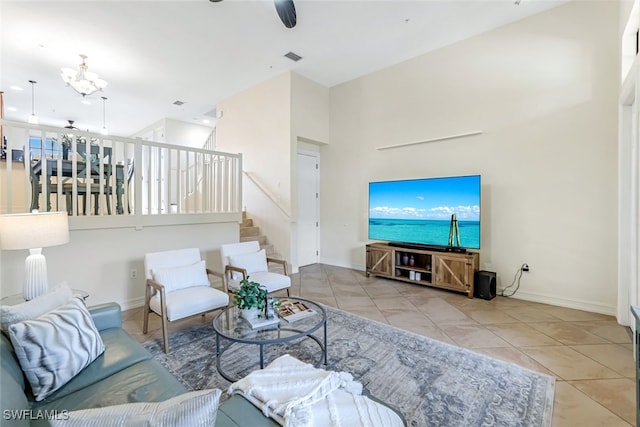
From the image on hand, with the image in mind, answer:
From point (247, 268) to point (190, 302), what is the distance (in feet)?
3.42

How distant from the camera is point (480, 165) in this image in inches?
171

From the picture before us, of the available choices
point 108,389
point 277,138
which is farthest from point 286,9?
point 108,389

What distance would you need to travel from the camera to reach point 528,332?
2.95 m

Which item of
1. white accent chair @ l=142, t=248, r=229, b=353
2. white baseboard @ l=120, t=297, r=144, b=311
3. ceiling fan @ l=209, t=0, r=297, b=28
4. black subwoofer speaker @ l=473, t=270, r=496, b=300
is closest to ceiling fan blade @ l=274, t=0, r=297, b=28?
ceiling fan @ l=209, t=0, r=297, b=28

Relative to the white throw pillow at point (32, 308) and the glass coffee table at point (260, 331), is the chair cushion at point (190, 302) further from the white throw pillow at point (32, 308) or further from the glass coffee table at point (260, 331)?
the white throw pillow at point (32, 308)

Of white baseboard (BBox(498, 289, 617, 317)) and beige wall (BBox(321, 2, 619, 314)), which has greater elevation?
beige wall (BBox(321, 2, 619, 314))

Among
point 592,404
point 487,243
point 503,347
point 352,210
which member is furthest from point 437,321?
point 352,210

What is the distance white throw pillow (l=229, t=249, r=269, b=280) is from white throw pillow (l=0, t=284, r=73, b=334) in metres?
1.87

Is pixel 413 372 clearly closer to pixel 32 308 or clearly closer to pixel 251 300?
pixel 251 300

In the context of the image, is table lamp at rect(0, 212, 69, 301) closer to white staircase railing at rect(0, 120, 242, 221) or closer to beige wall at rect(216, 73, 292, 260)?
white staircase railing at rect(0, 120, 242, 221)

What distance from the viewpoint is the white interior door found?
19.7ft

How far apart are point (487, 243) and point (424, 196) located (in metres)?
1.15

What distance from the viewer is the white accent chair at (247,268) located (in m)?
3.44

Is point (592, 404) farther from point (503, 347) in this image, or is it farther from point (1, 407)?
point (1, 407)
